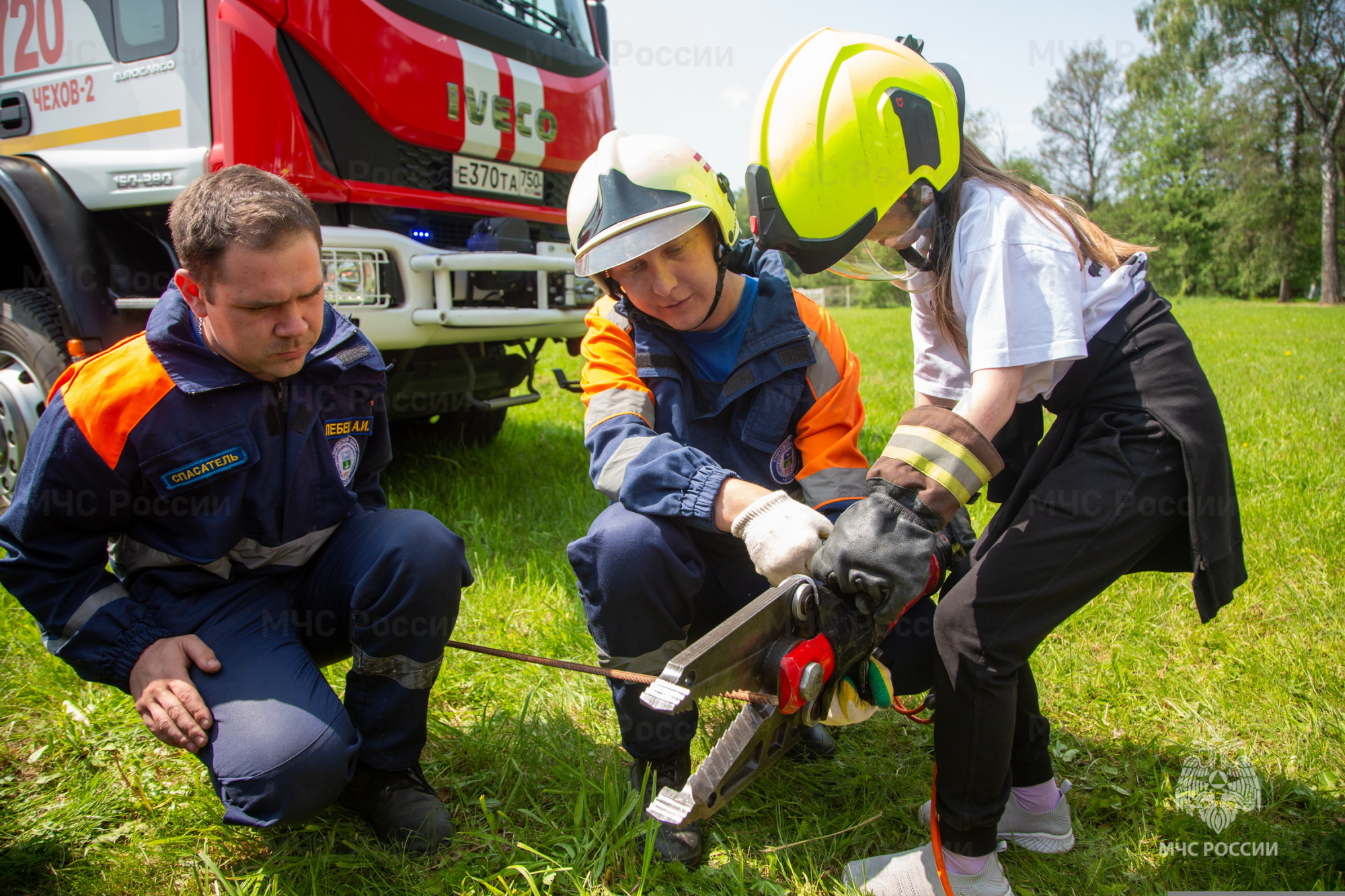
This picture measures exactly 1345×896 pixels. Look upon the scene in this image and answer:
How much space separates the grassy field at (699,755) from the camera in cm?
187

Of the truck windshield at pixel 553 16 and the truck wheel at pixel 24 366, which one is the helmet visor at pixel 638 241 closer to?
the truck windshield at pixel 553 16

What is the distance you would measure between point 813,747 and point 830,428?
3.04ft

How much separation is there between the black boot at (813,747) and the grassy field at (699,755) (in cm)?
4

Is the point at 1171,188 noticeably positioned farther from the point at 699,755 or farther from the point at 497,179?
the point at 699,755

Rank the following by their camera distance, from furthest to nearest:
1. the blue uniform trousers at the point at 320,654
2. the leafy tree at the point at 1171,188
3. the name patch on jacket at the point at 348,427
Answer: the leafy tree at the point at 1171,188, the name patch on jacket at the point at 348,427, the blue uniform trousers at the point at 320,654

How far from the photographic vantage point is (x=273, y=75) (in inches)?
128

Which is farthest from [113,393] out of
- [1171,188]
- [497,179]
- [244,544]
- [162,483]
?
[1171,188]

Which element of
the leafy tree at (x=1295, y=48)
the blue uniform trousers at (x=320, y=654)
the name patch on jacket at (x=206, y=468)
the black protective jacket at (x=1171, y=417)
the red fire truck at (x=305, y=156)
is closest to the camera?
the black protective jacket at (x=1171, y=417)

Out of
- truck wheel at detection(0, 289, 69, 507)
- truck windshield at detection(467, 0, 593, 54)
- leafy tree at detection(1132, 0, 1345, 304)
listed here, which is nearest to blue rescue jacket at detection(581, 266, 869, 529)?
truck windshield at detection(467, 0, 593, 54)

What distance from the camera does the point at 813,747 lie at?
7.72 feet

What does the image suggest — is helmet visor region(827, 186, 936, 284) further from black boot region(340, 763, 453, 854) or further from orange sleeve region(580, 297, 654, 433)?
black boot region(340, 763, 453, 854)

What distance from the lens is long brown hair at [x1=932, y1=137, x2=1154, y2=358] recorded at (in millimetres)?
1698

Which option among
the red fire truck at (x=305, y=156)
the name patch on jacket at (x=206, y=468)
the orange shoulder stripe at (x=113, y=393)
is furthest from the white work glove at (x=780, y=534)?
the red fire truck at (x=305, y=156)

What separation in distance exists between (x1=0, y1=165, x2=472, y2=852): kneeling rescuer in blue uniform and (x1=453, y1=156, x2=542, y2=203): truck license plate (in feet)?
6.81
